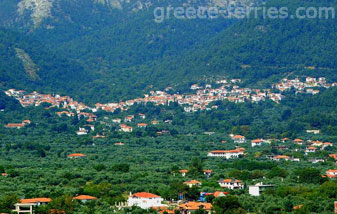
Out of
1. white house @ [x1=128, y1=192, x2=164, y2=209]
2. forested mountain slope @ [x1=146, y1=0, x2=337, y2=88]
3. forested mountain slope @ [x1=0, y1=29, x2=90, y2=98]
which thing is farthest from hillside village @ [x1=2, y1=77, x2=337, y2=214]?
forested mountain slope @ [x1=0, y1=29, x2=90, y2=98]

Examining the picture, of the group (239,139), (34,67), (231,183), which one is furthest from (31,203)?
(34,67)

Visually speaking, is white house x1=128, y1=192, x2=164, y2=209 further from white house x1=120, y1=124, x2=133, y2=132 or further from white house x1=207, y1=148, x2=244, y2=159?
white house x1=120, y1=124, x2=133, y2=132

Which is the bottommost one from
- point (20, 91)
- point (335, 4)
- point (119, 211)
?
point (119, 211)

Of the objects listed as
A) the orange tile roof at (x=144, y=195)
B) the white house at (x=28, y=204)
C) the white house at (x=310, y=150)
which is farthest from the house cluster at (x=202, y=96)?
the white house at (x=28, y=204)

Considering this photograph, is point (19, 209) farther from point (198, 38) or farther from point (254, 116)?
point (198, 38)

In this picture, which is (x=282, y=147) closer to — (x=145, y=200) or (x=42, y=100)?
(x=145, y=200)

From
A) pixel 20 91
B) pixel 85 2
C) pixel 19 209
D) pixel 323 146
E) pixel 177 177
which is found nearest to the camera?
pixel 19 209

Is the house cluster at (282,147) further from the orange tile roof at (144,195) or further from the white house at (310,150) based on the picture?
the orange tile roof at (144,195)

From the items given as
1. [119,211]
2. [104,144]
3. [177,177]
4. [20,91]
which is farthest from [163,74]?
[119,211]
